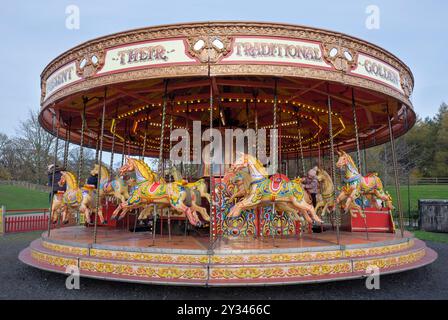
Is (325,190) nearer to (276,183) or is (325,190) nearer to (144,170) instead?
(276,183)

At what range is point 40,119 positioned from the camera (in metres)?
9.30

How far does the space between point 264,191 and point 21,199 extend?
2900cm

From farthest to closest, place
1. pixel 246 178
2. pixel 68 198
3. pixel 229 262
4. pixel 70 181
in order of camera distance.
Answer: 1. pixel 70 181
2. pixel 68 198
3. pixel 246 178
4. pixel 229 262

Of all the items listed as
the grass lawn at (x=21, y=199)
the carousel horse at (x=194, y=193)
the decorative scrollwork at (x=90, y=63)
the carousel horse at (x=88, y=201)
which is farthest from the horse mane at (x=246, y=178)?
the grass lawn at (x=21, y=199)

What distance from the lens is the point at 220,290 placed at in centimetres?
546

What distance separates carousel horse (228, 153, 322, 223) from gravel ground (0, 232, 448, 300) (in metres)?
1.44

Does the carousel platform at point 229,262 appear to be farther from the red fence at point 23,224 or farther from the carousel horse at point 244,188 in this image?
the red fence at point 23,224

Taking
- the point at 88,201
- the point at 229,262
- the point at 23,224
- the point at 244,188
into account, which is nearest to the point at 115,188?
the point at 88,201

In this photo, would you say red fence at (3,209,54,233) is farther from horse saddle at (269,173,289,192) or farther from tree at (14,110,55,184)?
tree at (14,110,55,184)

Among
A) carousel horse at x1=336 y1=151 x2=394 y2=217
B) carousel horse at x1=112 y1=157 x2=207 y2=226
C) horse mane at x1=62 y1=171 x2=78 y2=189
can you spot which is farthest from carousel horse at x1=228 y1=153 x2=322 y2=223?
horse mane at x1=62 y1=171 x2=78 y2=189

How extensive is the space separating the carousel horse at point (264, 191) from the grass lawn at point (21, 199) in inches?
981

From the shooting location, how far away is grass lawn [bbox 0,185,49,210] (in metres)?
26.3
